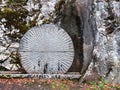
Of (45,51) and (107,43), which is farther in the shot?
(45,51)

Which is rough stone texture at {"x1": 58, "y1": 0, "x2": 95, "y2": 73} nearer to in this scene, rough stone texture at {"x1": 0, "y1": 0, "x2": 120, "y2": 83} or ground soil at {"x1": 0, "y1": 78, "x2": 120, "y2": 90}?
rough stone texture at {"x1": 0, "y1": 0, "x2": 120, "y2": 83}

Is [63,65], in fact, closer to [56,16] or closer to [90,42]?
[90,42]

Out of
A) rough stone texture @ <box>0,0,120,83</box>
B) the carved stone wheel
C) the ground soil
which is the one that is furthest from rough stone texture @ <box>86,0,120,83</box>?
the carved stone wheel

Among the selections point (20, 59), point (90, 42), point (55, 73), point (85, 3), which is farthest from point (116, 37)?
point (20, 59)

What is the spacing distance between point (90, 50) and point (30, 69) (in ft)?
4.21

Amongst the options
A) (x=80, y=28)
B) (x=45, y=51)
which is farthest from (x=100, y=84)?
(x=80, y=28)

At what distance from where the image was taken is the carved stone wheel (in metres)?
7.17

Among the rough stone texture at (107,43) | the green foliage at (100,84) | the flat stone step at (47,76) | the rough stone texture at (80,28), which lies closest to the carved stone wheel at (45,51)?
the flat stone step at (47,76)

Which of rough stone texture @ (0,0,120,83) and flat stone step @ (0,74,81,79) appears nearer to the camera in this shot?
rough stone texture @ (0,0,120,83)

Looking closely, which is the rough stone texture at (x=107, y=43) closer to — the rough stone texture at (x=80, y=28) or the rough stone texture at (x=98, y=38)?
the rough stone texture at (x=98, y=38)

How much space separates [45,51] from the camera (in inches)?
283

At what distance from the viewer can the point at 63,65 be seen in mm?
7184

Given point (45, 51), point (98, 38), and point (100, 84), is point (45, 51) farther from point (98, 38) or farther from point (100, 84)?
point (100, 84)

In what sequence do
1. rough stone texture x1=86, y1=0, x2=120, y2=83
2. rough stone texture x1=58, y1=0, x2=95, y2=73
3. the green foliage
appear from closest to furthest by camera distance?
the green foliage < rough stone texture x1=86, y1=0, x2=120, y2=83 < rough stone texture x1=58, y1=0, x2=95, y2=73
